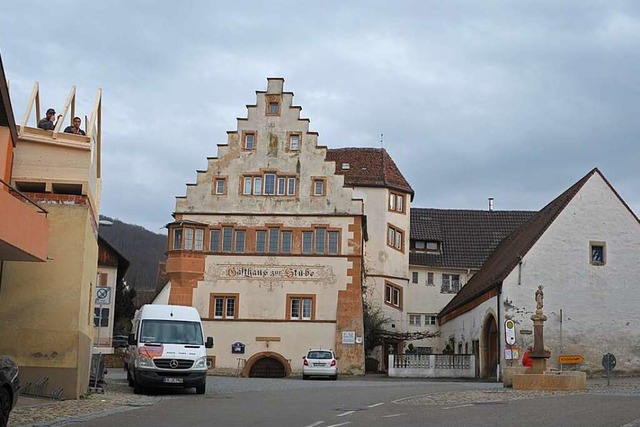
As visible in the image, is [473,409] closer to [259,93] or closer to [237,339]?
[237,339]

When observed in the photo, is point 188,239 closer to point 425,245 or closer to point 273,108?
point 273,108

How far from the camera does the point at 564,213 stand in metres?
39.8

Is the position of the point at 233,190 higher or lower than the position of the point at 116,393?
higher

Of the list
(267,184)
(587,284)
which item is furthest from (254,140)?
(587,284)

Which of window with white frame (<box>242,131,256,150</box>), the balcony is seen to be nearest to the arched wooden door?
window with white frame (<box>242,131,256,150</box>)

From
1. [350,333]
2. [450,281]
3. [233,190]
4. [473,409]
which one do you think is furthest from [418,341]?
[473,409]

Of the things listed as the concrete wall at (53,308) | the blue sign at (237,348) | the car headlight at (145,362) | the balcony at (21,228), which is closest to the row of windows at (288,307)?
the blue sign at (237,348)

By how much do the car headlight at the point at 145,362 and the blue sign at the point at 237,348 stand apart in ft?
72.8

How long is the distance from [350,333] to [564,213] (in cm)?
1274

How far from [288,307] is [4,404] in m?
34.6

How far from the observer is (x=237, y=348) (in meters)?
46.1

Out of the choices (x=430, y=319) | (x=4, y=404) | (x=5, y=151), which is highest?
(x=5, y=151)

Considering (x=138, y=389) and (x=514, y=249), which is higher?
(x=514, y=249)

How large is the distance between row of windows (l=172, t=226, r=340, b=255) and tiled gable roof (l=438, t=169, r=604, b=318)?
7.94 m
